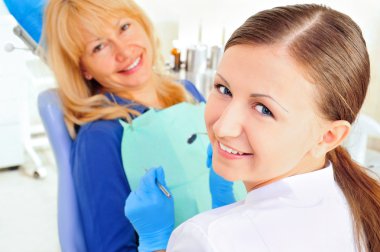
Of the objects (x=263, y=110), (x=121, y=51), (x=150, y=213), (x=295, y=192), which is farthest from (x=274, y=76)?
(x=121, y=51)

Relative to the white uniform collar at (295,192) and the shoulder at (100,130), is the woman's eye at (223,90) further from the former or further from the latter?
the shoulder at (100,130)

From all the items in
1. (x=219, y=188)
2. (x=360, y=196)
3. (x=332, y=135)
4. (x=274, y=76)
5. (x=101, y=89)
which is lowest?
(x=219, y=188)

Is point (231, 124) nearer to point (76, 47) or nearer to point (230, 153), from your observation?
point (230, 153)

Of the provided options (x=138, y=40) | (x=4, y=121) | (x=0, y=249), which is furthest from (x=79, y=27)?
(x=4, y=121)

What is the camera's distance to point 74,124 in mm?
1310

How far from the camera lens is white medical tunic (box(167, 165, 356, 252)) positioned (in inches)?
26.4

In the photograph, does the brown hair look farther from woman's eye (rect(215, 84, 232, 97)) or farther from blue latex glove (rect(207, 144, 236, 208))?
blue latex glove (rect(207, 144, 236, 208))

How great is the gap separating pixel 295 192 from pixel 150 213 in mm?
395

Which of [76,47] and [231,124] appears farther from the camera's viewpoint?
[76,47]

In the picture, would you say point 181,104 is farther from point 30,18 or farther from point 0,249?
point 0,249

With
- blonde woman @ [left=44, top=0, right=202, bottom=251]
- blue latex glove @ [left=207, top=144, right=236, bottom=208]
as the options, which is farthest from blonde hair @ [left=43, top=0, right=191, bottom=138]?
blue latex glove @ [left=207, top=144, right=236, bottom=208]

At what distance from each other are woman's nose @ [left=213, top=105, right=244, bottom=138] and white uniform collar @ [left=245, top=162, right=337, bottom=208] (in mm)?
110

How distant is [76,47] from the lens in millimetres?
1298

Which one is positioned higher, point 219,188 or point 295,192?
point 295,192
